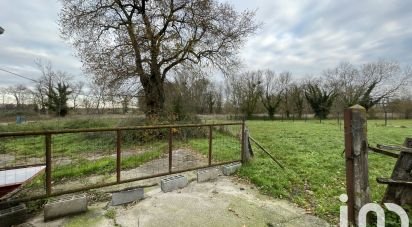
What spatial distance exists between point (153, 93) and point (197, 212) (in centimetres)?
919

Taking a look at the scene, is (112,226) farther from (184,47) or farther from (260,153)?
(184,47)

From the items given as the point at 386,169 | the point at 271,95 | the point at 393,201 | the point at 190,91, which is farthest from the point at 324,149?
the point at 271,95

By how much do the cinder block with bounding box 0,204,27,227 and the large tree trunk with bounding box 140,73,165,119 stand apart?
27.9 ft

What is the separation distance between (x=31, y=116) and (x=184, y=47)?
25614 millimetres

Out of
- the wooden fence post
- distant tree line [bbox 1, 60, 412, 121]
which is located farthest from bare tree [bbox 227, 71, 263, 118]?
the wooden fence post

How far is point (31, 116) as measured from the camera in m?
27.6

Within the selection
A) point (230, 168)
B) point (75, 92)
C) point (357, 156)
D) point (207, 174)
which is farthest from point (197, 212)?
point (75, 92)

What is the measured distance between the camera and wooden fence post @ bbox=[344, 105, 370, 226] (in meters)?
2.89

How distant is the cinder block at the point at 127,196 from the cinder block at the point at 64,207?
0.43 m

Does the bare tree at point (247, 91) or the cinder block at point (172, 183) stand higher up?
the bare tree at point (247, 91)

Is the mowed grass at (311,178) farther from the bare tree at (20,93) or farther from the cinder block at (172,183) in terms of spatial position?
the bare tree at (20,93)

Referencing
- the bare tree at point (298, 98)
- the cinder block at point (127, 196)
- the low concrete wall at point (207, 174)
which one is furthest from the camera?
the bare tree at point (298, 98)

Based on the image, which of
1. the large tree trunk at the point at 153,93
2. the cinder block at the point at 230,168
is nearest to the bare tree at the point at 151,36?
the large tree trunk at the point at 153,93

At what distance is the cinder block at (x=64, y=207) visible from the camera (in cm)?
313
